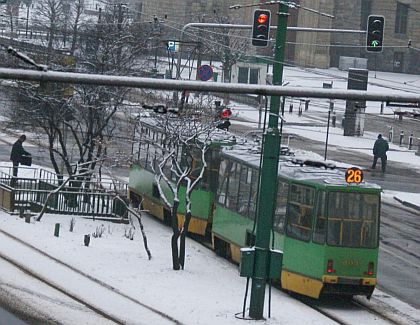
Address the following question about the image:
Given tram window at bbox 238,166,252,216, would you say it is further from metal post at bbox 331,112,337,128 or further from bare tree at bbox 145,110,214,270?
metal post at bbox 331,112,337,128

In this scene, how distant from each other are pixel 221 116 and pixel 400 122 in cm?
3395

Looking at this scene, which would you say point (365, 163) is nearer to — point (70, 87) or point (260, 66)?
point (260, 66)

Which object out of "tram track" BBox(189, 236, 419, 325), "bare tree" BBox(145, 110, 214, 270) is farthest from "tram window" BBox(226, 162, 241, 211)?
"tram track" BBox(189, 236, 419, 325)

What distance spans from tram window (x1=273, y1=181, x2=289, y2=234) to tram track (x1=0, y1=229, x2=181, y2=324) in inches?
149

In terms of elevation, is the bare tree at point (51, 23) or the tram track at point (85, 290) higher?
the bare tree at point (51, 23)

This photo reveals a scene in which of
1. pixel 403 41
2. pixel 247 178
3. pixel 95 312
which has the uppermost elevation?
pixel 403 41

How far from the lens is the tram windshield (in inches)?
952

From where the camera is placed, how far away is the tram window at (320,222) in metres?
24.2

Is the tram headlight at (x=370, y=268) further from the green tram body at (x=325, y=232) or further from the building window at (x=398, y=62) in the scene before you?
the building window at (x=398, y=62)

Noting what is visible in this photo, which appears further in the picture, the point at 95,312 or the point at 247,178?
the point at 247,178

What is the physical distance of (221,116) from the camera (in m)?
31.5

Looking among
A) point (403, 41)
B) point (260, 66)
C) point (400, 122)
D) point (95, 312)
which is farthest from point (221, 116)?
point (403, 41)

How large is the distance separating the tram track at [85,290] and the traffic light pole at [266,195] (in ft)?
A: 5.53

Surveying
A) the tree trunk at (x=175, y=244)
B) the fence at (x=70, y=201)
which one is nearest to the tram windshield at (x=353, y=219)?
the tree trunk at (x=175, y=244)
